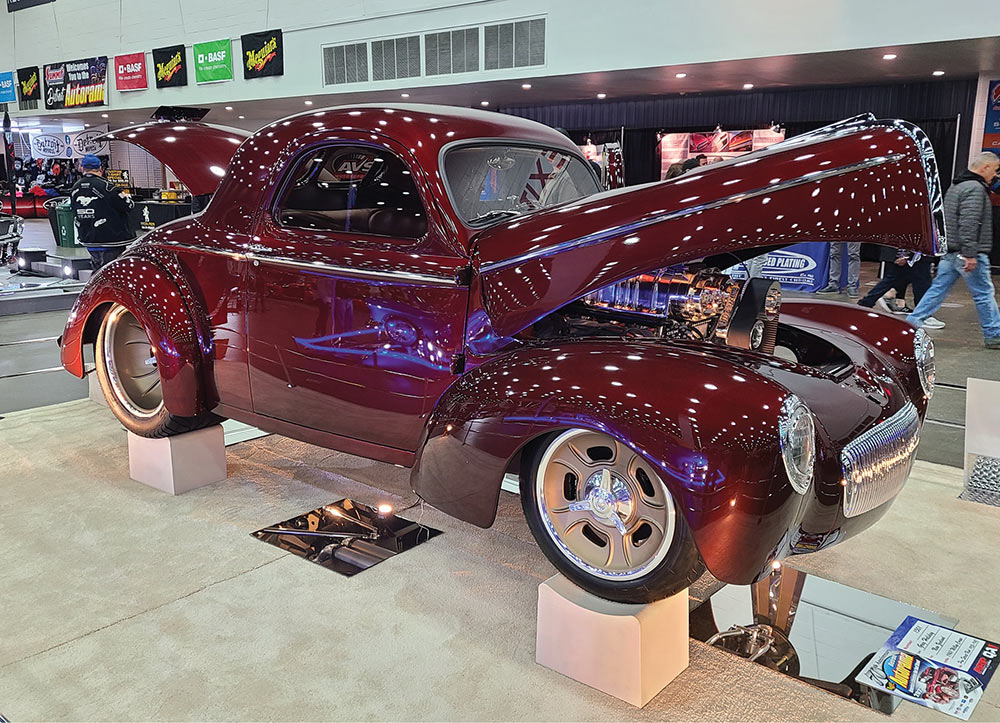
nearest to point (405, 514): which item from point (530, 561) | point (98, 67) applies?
point (530, 561)

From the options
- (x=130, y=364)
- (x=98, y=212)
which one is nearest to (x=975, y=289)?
(x=130, y=364)

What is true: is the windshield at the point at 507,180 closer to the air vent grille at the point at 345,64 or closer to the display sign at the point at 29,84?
the air vent grille at the point at 345,64

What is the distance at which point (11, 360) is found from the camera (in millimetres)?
6930

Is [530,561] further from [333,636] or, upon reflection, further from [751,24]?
[751,24]

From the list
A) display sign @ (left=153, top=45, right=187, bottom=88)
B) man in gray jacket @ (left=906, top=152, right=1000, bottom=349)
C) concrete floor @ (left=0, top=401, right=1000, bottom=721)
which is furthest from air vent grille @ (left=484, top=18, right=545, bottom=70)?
concrete floor @ (left=0, top=401, right=1000, bottom=721)

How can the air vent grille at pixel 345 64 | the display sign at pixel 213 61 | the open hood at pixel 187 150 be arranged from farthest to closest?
the display sign at pixel 213 61 → the air vent grille at pixel 345 64 → the open hood at pixel 187 150

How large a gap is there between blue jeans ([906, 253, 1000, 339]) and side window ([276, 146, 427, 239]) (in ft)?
18.7

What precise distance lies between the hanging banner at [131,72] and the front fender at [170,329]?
17.8 m

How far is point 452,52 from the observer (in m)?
13.6

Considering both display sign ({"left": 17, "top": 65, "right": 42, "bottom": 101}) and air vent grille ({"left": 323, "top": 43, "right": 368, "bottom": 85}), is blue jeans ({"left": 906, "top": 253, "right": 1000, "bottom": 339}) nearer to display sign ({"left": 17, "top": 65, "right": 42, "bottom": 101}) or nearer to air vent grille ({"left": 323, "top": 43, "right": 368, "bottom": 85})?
air vent grille ({"left": 323, "top": 43, "right": 368, "bottom": 85})

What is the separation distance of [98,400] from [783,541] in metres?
4.69

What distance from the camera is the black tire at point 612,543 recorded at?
238 cm

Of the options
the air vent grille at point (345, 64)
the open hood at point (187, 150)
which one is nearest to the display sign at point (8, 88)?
the air vent grille at point (345, 64)

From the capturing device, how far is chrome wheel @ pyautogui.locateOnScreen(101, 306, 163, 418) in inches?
165
